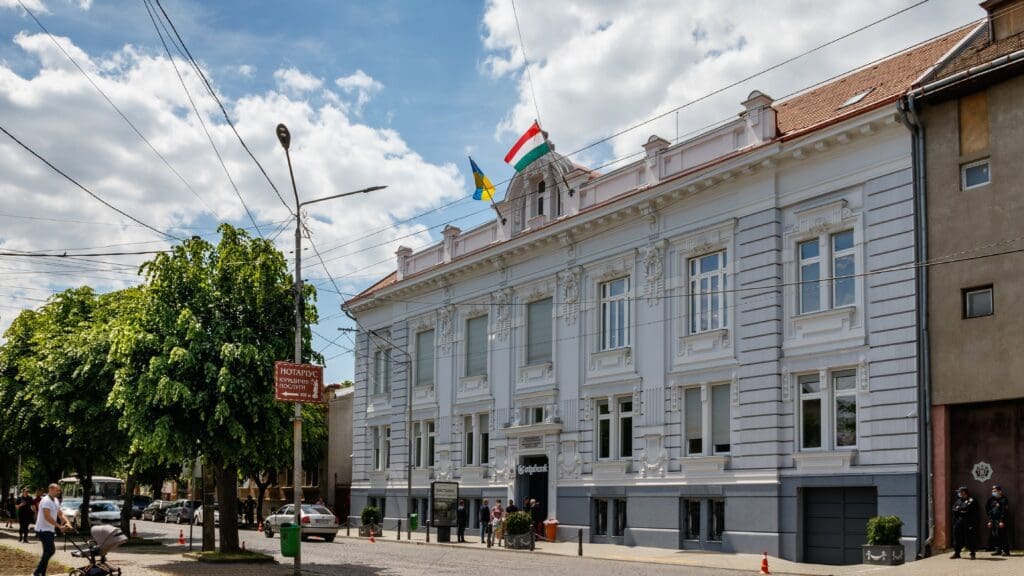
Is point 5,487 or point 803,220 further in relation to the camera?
point 5,487

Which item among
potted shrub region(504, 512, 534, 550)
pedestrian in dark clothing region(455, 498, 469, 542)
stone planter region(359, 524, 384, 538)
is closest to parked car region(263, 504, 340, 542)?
stone planter region(359, 524, 384, 538)

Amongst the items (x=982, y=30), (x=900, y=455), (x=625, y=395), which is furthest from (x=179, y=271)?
(x=982, y=30)

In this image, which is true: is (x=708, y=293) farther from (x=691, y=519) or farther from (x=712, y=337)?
(x=691, y=519)

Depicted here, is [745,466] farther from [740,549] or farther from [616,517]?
[616,517]

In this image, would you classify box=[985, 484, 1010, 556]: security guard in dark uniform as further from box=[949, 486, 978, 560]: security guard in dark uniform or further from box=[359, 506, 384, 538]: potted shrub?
box=[359, 506, 384, 538]: potted shrub

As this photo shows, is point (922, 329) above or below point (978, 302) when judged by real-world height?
below

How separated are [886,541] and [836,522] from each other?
9.10 feet

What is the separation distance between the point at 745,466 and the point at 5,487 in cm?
4366

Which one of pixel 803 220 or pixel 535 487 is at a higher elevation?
pixel 803 220

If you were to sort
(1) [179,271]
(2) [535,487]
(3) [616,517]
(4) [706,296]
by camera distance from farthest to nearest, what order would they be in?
(2) [535,487] → (3) [616,517] → (4) [706,296] → (1) [179,271]

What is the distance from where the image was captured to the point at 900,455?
25.6 m

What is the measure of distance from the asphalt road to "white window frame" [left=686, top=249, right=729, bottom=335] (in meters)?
7.59

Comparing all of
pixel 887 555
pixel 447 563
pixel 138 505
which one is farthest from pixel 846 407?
pixel 138 505

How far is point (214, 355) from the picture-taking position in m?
26.1
